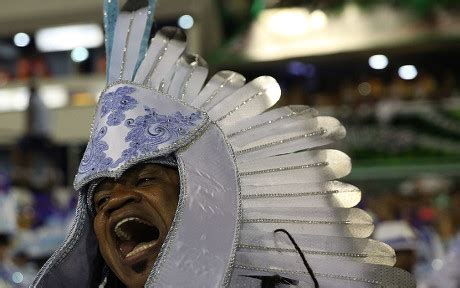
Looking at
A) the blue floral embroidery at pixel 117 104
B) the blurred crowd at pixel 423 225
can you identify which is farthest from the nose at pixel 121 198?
the blurred crowd at pixel 423 225

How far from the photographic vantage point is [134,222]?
2.07 m

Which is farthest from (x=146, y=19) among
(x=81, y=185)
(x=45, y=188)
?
(x=45, y=188)

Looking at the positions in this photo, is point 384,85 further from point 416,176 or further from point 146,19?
point 146,19

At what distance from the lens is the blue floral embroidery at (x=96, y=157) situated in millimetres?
2088

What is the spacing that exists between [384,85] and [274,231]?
879cm

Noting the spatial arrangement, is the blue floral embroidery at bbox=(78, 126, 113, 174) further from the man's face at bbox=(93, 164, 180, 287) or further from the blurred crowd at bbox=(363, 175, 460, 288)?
the blurred crowd at bbox=(363, 175, 460, 288)

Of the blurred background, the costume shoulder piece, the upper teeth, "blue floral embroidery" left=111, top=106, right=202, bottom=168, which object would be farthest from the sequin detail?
the blurred background

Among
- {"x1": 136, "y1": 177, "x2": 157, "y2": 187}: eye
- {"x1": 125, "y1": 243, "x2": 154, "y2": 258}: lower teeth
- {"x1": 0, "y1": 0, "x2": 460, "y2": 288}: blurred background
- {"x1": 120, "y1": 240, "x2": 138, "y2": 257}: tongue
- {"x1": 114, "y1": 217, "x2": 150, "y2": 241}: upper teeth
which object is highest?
{"x1": 136, "y1": 177, "x2": 157, "y2": 187}: eye

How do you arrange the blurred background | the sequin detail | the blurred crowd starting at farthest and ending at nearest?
1. the blurred background
2. the blurred crowd
3. the sequin detail

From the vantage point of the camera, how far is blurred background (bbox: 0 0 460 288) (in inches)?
349

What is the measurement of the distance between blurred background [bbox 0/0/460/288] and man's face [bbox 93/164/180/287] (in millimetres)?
5278

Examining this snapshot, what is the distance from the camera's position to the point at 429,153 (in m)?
10.5

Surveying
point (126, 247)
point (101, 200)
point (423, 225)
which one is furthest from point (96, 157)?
point (423, 225)

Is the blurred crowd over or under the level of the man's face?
under
